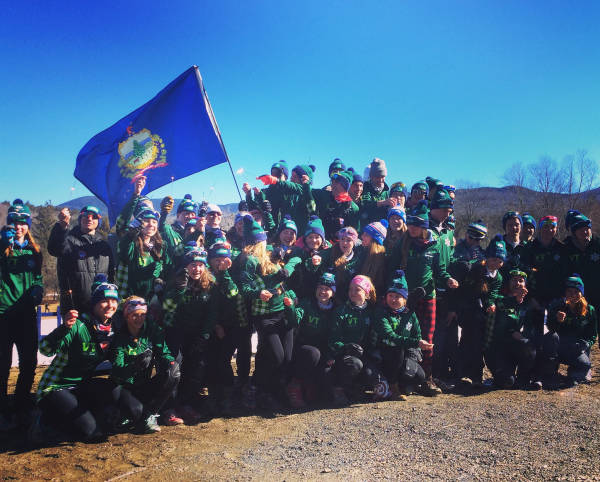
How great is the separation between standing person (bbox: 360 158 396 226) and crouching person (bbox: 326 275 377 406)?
2005mm

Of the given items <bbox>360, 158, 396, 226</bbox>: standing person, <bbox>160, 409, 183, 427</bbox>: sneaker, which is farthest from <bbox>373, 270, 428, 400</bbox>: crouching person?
<bbox>160, 409, 183, 427</bbox>: sneaker

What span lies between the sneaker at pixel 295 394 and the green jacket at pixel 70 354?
213 cm

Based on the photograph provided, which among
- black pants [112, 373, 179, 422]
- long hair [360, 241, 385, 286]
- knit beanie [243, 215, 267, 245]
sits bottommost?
black pants [112, 373, 179, 422]

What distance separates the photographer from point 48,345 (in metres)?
Answer: 4.16

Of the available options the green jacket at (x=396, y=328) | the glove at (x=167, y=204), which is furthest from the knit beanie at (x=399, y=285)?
the glove at (x=167, y=204)

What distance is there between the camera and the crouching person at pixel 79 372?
4188mm

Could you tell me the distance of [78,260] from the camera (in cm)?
523

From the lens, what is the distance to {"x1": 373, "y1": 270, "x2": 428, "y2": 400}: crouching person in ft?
17.6

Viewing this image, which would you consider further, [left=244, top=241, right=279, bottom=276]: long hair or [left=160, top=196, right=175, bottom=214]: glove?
[left=160, top=196, right=175, bottom=214]: glove

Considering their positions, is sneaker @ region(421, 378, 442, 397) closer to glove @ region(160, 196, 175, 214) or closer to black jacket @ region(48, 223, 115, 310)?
black jacket @ region(48, 223, 115, 310)

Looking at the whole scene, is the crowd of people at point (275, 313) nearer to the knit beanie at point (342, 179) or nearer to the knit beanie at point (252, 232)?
the knit beanie at point (252, 232)

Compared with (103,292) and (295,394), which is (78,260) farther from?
(295,394)

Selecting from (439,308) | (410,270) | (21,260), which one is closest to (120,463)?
(21,260)

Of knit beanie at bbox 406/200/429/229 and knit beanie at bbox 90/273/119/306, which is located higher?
knit beanie at bbox 406/200/429/229
